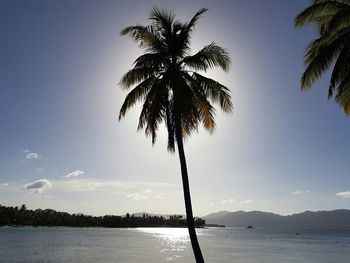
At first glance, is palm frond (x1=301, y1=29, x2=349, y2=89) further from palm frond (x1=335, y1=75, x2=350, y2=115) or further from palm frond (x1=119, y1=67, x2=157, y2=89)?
palm frond (x1=119, y1=67, x2=157, y2=89)

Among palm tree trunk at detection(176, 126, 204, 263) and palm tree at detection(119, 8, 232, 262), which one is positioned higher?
palm tree at detection(119, 8, 232, 262)

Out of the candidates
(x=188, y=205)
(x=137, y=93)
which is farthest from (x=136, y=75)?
(x=188, y=205)

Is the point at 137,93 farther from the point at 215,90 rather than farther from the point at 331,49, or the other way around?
the point at 331,49

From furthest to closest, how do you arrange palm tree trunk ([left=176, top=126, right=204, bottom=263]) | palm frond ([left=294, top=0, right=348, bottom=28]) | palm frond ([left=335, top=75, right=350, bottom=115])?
palm tree trunk ([left=176, top=126, right=204, bottom=263])
palm frond ([left=294, top=0, right=348, bottom=28])
palm frond ([left=335, top=75, right=350, bottom=115])

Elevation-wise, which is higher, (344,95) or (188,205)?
(344,95)

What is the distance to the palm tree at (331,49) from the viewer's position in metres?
17.4

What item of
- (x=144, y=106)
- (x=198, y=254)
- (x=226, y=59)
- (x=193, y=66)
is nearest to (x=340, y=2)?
(x=226, y=59)

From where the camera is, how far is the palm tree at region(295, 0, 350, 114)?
17.4 metres

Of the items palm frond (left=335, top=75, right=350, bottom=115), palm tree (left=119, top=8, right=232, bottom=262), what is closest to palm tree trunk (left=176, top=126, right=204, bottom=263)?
palm tree (left=119, top=8, right=232, bottom=262)

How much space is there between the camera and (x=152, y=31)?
20.8m

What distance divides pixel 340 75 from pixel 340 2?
3133 millimetres

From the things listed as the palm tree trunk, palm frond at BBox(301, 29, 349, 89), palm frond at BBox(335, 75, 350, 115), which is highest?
palm frond at BBox(301, 29, 349, 89)

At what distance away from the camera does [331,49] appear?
1770cm

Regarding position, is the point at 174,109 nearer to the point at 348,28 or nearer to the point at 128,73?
the point at 128,73
